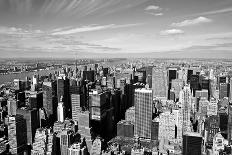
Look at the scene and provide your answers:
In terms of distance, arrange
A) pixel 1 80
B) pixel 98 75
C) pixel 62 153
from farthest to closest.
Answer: pixel 98 75 → pixel 1 80 → pixel 62 153

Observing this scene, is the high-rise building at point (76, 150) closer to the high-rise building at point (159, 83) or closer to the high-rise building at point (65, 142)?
the high-rise building at point (65, 142)

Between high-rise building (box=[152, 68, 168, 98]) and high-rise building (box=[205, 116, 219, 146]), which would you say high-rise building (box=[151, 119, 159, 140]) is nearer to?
high-rise building (box=[205, 116, 219, 146])

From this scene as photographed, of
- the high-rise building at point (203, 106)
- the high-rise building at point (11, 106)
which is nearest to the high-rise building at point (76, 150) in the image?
the high-rise building at point (11, 106)

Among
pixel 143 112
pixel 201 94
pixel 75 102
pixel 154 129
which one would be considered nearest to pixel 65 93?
pixel 75 102

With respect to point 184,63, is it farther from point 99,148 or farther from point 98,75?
point 99,148

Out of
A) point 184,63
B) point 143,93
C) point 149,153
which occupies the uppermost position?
point 184,63

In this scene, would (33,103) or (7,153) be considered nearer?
(7,153)

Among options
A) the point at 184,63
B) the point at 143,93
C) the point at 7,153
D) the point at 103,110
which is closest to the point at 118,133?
the point at 103,110
